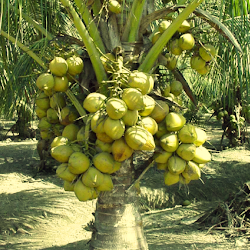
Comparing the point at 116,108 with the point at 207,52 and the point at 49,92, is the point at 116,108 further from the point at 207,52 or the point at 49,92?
the point at 207,52

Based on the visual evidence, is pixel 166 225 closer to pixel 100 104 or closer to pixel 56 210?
pixel 56 210

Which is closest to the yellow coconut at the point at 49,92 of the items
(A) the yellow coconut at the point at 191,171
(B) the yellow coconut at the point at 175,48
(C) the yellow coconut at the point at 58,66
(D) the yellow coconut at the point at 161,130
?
(C) the yellow coconut at the point at 58,66

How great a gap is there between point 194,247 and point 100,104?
2.02 metres

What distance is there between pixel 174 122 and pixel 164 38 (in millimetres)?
504

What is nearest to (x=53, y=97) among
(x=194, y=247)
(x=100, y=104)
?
(x=100, y=104)

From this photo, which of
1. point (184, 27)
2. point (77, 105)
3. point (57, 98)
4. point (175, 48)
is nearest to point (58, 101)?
point (57, 98)

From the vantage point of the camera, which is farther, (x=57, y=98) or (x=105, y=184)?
(x=57, y=98)

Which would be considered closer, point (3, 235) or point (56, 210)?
point (3, 235)

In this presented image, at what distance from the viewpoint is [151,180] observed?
21.5 feet

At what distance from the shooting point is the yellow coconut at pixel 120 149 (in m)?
2.02

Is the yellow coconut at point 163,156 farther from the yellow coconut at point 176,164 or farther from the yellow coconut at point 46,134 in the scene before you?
the yellow coconut at point 46,134

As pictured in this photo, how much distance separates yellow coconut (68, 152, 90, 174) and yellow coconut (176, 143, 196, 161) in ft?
1.77

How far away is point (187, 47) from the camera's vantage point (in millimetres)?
2332

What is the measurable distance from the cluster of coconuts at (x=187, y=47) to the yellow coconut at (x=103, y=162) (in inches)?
30.9
